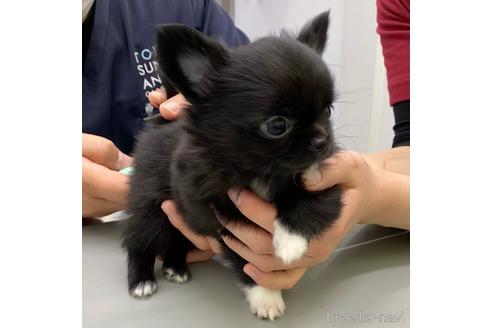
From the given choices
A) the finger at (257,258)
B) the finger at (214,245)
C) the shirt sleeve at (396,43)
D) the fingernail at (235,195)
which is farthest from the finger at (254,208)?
the shirt sleeve at (396,43)

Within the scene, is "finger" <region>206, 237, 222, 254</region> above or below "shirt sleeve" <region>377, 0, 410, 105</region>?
below

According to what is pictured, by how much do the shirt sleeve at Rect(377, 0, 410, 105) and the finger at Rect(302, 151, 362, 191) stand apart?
1.03 m

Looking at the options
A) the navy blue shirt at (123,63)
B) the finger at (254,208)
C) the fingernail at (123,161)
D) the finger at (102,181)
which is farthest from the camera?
the navy blue shirt at (123,63)

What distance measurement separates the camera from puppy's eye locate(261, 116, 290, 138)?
2.62 feet

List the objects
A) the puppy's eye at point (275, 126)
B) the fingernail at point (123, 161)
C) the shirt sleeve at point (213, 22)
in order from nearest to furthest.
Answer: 1. the puppy's eye at point (275, 126)
2. the fingernail at point (123, 161)
3. the shirt sleeve at point (213, 22)

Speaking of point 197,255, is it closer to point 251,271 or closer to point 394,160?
point 251,271

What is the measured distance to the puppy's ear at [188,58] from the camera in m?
0.83

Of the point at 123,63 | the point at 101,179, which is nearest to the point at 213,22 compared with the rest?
the point at 123,63

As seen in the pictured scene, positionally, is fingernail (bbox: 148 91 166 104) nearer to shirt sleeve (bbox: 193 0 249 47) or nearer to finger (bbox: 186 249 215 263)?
finger (bbox: 186 249 215 263)

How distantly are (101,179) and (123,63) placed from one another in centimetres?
69

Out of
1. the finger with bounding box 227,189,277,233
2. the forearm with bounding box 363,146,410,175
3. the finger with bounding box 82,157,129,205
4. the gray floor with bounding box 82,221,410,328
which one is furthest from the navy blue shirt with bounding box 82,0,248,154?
the finger with bounding box 227,189,277,233

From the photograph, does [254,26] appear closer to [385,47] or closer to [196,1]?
[196,1]

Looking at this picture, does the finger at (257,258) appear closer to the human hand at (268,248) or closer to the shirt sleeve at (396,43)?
the human hand at (268,248)

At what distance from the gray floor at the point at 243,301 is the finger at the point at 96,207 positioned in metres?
0.17
